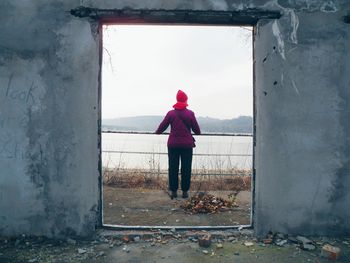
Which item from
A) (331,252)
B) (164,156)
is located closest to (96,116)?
(331,252)

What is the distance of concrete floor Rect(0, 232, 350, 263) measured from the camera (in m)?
3.55

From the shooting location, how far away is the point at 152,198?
602cm

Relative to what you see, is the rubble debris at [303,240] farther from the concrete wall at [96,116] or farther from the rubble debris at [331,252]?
the rubble debris at [331,252]

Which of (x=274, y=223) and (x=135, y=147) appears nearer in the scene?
(x=274, y=223)

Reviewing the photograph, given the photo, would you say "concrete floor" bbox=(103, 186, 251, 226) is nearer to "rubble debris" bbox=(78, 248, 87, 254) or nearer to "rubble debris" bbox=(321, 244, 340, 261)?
"rubble debris" bbox=(78, 248, 87, 254)

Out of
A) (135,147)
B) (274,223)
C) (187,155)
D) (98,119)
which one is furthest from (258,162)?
(135,147)

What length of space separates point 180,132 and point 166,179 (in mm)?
2625

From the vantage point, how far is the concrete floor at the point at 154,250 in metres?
3.55

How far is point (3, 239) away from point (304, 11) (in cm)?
486

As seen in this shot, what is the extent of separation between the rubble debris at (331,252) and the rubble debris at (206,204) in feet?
6.46

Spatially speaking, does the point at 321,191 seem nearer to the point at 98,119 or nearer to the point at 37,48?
the point at 98,119

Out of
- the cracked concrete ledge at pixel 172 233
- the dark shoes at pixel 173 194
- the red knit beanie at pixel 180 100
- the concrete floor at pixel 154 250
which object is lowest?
the concrete floor at pixel 154 250

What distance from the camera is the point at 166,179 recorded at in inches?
298

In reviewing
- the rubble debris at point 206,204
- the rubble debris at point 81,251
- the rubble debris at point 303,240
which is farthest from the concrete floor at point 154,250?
the rubble debris at point 206,204
